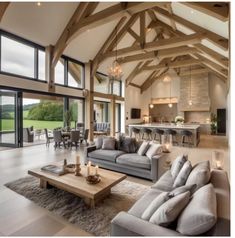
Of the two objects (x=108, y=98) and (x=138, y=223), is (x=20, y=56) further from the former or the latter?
(x=138, y=223)

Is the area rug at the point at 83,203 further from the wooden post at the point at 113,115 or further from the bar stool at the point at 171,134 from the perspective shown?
the wooden post at the point at 113,115

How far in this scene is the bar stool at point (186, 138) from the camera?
8.18 meters

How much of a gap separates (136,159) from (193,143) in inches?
208

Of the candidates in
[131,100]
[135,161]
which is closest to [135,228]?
[135,161]

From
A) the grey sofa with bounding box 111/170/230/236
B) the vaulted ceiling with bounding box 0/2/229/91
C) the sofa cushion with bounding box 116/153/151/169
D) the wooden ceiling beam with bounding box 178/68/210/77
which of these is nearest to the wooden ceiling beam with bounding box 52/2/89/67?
the vaulted ceiling with bounding box 0/2/229/91

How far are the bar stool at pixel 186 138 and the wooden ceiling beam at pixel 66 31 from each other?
6.71 meters

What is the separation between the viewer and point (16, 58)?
6.85 metres

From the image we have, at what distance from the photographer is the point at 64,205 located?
2.83 meters

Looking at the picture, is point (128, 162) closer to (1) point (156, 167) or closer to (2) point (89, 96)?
(1) point (156, 167)

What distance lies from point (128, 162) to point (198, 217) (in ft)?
9.19

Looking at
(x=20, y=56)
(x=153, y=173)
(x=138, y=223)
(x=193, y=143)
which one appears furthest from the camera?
(x=193, y=143)

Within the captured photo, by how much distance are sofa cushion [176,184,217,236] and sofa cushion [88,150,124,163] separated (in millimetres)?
2930

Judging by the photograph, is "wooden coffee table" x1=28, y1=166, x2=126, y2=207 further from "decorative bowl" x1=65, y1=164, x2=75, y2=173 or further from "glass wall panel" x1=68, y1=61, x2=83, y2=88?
"glass wall panel" x1=68, y1=61, x2=83, y2=88
